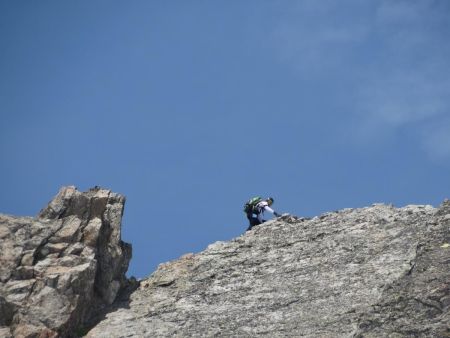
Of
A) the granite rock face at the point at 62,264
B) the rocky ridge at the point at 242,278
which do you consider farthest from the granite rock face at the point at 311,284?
the granite rock face at the point at 62,264

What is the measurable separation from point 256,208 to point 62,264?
13.2 meters

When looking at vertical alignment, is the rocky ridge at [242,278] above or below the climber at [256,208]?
below

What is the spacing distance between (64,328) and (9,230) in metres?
7.33

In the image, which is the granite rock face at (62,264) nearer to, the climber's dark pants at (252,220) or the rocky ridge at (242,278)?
the rocky ridge at (242,278)

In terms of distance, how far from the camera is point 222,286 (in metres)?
42.5

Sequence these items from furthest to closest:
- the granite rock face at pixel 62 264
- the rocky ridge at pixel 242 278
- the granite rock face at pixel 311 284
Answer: the granite rock face at pixel 62 264
the rocky ridge at pixel 242 278
the granite rock face at pixel 311 284

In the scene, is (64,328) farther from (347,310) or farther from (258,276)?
(347,310)

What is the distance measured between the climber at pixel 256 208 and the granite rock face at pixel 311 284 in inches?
86.2

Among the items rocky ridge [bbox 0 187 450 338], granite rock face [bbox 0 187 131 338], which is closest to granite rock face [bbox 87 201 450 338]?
rocky ridge [bbox 0 187 450 338]

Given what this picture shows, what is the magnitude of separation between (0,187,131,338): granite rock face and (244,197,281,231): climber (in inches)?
311

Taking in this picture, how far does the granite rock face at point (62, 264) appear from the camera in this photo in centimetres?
3997

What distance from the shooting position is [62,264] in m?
42.3

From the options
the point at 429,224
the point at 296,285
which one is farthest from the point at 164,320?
the point at 429,224

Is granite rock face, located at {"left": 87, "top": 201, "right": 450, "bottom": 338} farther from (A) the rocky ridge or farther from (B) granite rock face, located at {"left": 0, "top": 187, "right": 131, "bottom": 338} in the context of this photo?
(B) granite rock face, located at {"left": 0, "top": 187, "right": 131, "bottom": 338}
